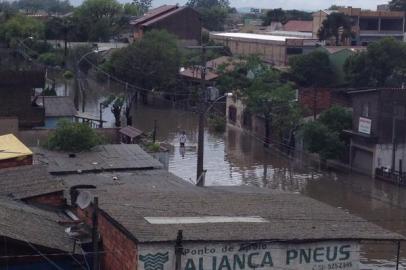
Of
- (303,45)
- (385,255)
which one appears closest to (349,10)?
(303,45)

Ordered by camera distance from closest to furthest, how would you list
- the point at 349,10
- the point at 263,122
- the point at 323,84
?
the point at 263,122 < the point at 323,84 < the point at 349,10

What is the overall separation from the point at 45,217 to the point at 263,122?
20858 millimetres

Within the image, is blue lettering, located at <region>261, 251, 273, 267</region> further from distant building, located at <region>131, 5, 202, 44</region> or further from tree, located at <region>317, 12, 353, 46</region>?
distant building, located at <region>131, 5, 202, 44</region>

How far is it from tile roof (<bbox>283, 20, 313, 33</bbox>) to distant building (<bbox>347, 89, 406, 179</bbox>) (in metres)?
44.0

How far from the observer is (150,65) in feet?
144

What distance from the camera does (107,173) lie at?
18.1 meters

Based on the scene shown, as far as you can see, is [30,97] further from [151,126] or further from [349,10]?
[349,10]

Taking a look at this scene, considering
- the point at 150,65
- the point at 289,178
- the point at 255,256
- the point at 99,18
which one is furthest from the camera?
the point at 99,18

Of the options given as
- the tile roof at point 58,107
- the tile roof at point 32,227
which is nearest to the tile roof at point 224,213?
the tile roof at point 32,227

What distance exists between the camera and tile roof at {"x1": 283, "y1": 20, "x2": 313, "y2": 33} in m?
71.6

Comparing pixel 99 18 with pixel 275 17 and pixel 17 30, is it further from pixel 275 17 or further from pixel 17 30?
pixel 275 17

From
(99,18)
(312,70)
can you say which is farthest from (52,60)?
(312,70)

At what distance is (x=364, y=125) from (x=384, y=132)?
83cm

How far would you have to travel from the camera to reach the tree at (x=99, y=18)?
68.5 metres
